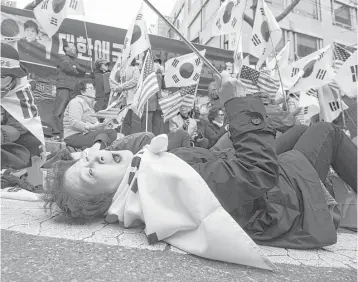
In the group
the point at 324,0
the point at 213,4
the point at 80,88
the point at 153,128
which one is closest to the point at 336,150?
the point at 80,88

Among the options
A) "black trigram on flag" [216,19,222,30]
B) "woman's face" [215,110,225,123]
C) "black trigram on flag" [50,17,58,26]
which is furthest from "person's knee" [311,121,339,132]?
"black trigram on flag" [50,17,58,26]

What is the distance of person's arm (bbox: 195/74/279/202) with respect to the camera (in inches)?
52.4

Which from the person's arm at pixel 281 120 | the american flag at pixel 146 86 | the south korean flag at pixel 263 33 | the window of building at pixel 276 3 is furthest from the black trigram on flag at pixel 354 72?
the window of building at pixel 276 3

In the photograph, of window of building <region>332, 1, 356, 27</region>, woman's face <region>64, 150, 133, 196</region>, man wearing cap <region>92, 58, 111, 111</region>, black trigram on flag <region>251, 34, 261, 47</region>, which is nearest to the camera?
woman's face <region>64, 150, 133, 196</region>

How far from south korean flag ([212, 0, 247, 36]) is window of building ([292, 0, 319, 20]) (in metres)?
12.9

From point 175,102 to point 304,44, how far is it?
1370cm

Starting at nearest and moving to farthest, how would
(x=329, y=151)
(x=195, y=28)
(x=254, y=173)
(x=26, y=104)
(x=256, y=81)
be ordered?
(x=254, y=173) → (x=329, y=151) → (x=26, y=104) → (x=256, y=81) → (x=195, y=28)

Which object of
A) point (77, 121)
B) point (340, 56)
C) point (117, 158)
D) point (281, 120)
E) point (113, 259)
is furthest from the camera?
point (340, 56)

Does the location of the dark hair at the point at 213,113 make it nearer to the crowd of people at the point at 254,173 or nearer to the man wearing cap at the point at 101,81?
the man wearing cap at the point at 101,81

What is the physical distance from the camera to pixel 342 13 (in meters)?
18.4

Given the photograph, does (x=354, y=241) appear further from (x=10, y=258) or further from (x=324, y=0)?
(x=324, y=0)

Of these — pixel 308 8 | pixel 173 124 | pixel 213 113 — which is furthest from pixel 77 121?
pixel 308 8

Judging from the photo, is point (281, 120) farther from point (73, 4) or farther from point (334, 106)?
point (73, 4)

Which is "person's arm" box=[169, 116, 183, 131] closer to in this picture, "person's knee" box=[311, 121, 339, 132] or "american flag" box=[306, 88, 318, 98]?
"american flag" box=[306, 88, 318, 98]
